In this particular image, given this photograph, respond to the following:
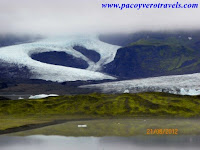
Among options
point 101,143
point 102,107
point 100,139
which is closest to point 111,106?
point 102,107

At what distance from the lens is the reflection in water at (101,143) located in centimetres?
7188

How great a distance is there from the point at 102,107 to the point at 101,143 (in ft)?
255

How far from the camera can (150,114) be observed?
474 feet

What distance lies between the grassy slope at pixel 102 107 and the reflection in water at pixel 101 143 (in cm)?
5294

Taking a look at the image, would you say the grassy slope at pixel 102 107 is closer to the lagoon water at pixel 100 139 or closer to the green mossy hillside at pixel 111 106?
the green mossy hillside at pixel 111 106

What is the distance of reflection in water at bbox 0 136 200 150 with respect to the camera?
71.9 metres

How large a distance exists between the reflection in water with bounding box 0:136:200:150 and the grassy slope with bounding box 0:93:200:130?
174ft

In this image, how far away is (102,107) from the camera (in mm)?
154875
